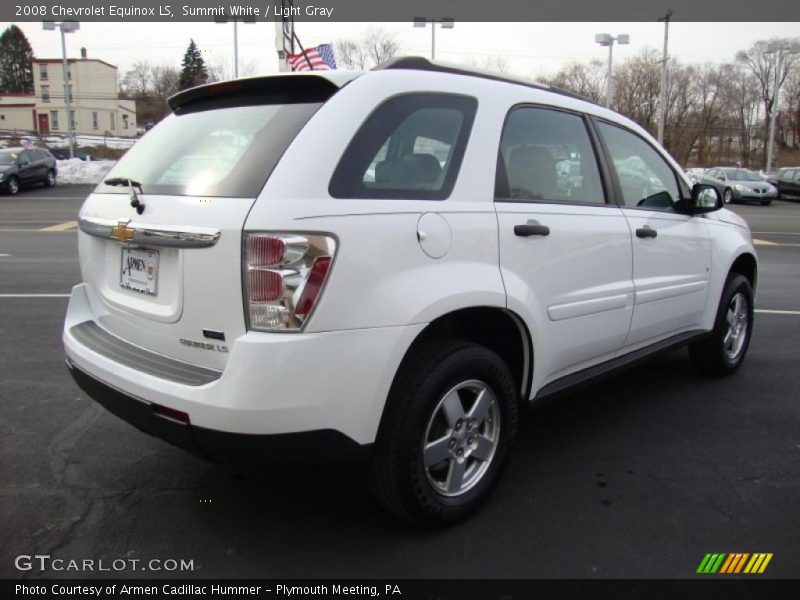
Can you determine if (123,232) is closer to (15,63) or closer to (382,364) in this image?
(382,364)

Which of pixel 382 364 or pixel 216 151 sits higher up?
pixel 216 151

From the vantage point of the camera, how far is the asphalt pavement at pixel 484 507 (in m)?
2.49

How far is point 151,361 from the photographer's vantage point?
2469 millimetres

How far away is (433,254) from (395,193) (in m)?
0.27

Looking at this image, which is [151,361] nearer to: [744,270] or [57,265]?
[744,270]

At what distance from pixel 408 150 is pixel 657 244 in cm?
184

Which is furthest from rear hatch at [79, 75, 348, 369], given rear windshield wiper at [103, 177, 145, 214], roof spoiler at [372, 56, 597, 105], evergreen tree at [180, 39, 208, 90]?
evergreen tree at [180, 39, 208, 90]

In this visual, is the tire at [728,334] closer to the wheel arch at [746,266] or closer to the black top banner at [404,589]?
the wheel arch at [746,266]

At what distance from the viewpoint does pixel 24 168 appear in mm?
24234

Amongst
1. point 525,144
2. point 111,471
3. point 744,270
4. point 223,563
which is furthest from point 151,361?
point 744,270

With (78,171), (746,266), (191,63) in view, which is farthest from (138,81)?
(746,266)

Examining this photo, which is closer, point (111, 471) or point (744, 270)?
point (111, 471)

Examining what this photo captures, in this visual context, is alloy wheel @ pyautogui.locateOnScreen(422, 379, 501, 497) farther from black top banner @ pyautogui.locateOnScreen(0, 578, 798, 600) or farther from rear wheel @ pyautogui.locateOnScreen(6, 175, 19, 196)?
rear wheel @ pyautogui.locateOnScreen(6, 175, 19, 196)

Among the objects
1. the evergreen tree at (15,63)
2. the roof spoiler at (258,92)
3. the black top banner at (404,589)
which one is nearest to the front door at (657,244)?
the black top banner at (404,589)
